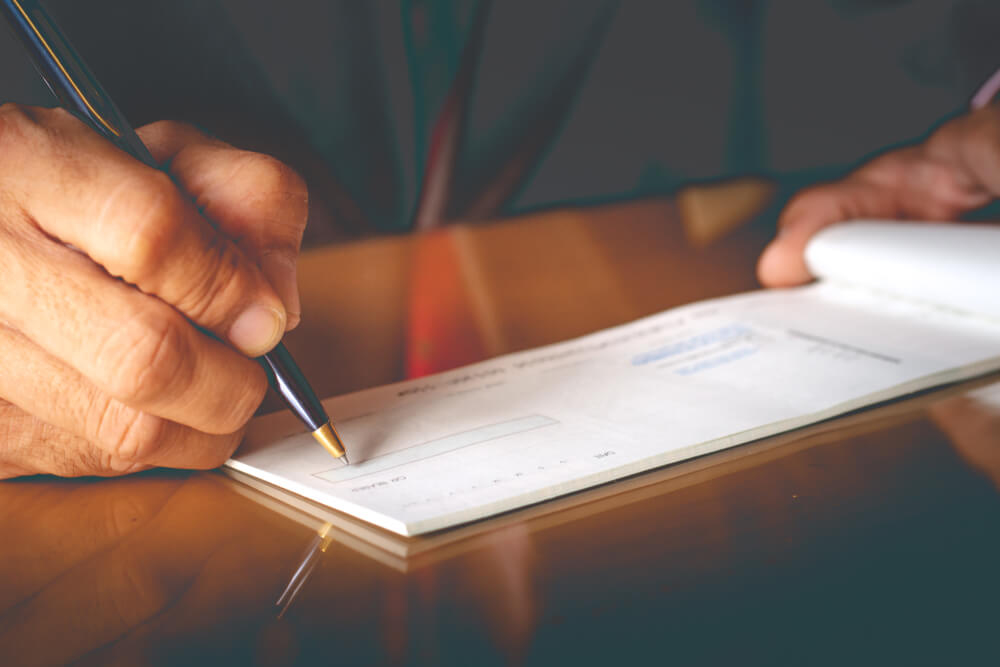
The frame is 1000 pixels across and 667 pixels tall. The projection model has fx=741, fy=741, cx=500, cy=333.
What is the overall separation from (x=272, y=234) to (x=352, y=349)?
201 mm

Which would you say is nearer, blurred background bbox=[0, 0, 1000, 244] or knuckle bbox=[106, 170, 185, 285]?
knuckle bbox=[106, 170, 185, 285]

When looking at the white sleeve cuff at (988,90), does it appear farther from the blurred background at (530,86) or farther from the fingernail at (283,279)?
the fingernail at (283,279)

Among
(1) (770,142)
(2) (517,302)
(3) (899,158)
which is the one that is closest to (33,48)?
(2) (517,302)

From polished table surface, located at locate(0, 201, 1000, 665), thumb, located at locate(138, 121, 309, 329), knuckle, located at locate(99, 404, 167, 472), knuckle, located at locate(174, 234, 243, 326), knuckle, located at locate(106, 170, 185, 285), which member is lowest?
polished table surface, located at locate(0, 201, 1000, 665)

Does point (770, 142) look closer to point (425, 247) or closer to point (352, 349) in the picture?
point (425, 247)

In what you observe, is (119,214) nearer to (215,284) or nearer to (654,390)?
(215,284)

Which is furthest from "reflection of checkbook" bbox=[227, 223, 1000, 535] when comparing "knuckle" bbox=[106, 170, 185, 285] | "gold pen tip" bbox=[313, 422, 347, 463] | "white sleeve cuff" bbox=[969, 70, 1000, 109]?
"white sleeve cuff" bbox=[969, 70, 1000, 109]

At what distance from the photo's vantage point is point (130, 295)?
0.98 feet

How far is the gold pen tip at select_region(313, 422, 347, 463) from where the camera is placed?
13.2 inches

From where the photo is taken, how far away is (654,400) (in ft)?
1.24

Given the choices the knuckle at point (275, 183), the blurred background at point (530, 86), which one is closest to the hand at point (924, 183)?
the blurred background at point (530, 86)

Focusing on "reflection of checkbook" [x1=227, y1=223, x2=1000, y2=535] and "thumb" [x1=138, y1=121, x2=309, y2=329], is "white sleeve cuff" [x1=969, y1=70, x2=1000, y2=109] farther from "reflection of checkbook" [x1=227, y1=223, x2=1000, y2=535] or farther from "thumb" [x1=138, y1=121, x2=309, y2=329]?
"thumb" [x1=138, y1=121, x2=309, y2=329]

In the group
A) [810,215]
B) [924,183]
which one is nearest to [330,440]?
[810,215]

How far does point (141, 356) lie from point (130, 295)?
0.03 metres
